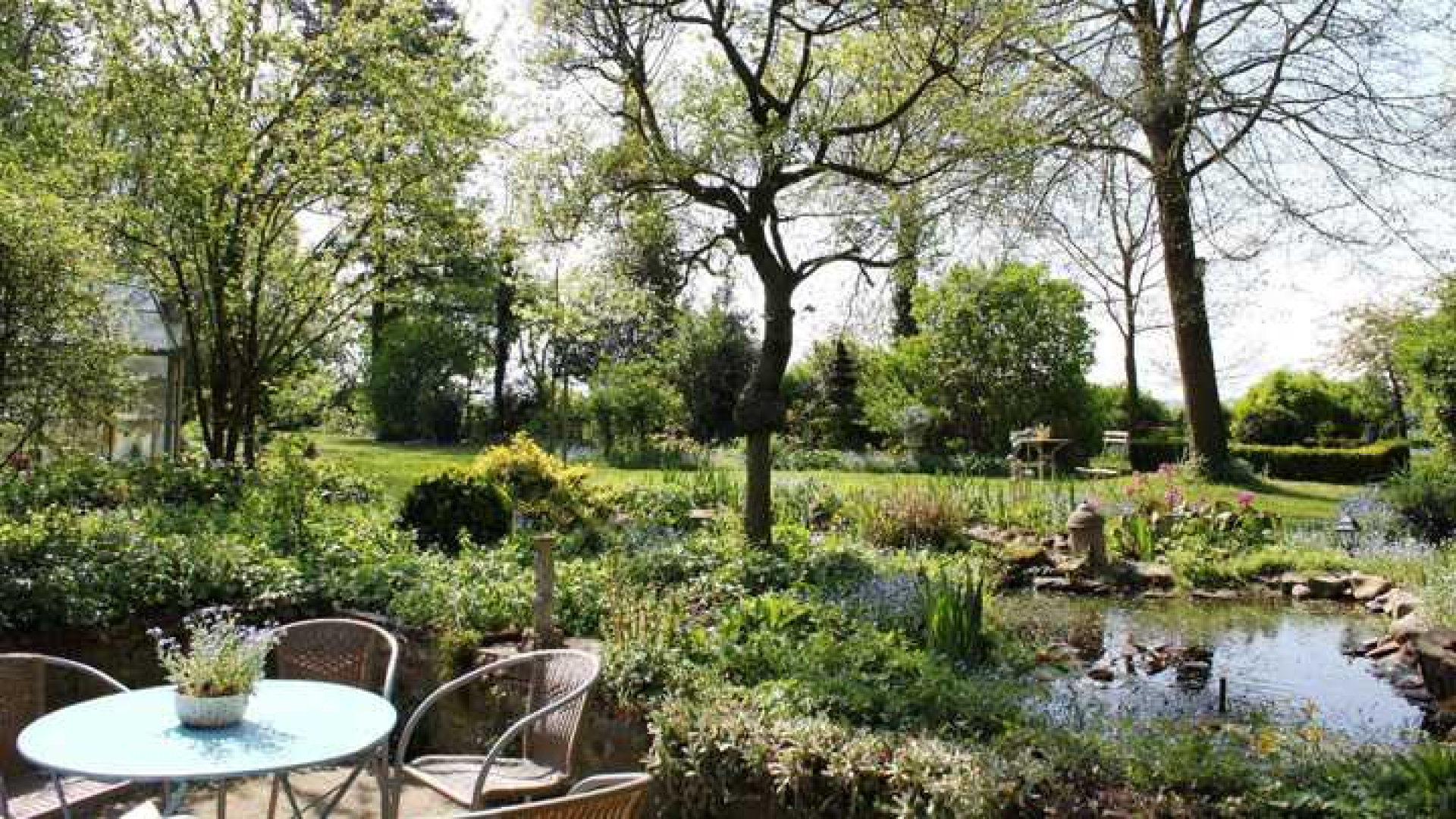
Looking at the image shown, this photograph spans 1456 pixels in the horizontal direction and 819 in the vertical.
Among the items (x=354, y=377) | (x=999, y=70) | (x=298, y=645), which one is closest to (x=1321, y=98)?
(x=999, y=70)

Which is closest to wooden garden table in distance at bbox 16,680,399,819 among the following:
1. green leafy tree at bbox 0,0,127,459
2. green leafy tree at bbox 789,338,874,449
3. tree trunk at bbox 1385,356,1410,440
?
green leafy tree at bbox 0,0,127,459

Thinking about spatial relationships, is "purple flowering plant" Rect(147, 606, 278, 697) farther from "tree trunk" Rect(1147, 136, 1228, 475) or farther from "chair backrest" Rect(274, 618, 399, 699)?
"tree trunk" Rect(1147, 136, 1228, 475)

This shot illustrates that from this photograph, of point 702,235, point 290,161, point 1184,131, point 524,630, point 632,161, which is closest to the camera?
point 524,630

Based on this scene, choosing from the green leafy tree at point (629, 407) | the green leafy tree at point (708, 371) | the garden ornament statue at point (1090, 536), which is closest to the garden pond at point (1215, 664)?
the garden ornament statue at point (1090, 536)

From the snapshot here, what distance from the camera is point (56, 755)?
281cm

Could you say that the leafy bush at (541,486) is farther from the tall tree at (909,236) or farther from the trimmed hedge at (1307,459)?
the trimmed hedge at (1307,459)

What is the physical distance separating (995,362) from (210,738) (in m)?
17.0

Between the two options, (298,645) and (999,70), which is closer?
Answer: (298,645)

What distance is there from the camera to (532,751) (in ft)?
13.3

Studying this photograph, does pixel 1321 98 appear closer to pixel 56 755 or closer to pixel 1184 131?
pixel 1184 131

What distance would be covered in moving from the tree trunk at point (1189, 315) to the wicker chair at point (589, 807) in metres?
13.9

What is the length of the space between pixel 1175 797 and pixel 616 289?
253 inches

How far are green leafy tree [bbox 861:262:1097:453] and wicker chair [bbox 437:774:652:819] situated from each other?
1628 centimetres

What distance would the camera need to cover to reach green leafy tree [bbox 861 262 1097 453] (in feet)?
61.8
